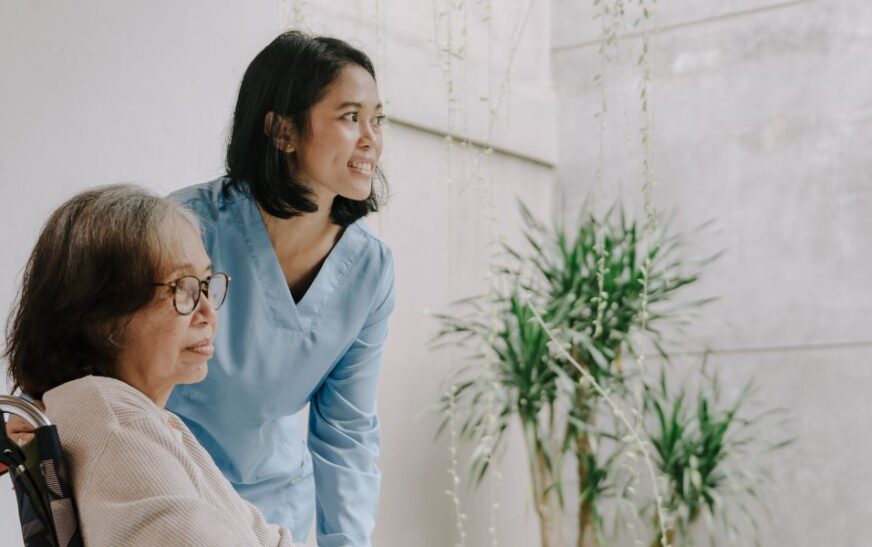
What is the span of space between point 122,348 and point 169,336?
5 cm

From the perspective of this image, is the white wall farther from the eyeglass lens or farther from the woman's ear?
the eyeglass lens

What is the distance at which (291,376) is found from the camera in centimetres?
193

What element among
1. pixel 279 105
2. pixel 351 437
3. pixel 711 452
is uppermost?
pixel 279 105

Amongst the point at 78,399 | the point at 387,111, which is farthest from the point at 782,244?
the point at 78,399

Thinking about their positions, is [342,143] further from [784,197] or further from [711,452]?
[784,197]

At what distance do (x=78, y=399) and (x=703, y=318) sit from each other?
354 cm

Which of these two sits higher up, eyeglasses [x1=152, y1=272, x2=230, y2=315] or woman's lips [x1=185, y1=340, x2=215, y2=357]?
eyeglasses [x1=152, y1=272, x2=230, y2=315]

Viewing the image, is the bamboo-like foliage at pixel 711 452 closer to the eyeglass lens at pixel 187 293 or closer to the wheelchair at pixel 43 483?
the eyeglass lens at pixel 187 293

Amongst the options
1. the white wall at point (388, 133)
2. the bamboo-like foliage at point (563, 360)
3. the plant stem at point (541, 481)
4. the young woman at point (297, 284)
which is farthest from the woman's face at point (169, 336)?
the plant stem at point (541, 481)

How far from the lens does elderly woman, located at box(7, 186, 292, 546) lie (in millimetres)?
1162

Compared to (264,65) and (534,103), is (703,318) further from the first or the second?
(264,65)

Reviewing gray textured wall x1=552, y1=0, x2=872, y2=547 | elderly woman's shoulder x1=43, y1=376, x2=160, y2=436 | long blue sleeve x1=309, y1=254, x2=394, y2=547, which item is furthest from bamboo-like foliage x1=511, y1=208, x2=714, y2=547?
elderly woman's shoulder x1=43, y1=376, x2=160, y2=436

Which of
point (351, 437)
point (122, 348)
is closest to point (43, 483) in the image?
point (122, 348)

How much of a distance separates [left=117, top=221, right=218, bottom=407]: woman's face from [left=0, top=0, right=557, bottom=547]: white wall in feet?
2.82
